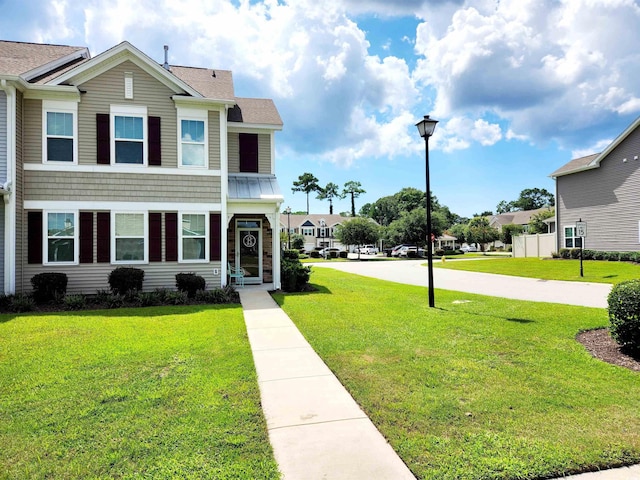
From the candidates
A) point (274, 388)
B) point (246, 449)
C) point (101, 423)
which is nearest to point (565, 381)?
point (274, 388)

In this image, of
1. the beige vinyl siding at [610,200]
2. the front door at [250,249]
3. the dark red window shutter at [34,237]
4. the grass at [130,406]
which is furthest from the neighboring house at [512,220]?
the grass at [130,406]

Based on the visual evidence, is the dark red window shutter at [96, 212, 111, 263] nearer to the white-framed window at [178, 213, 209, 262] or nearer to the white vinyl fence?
the white-framed window at [178, 213, 209, 262]

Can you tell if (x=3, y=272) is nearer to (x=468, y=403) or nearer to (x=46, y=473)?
(x=46, y=473)

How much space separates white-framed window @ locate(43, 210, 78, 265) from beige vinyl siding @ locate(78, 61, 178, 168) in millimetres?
1756

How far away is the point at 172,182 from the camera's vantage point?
1189cm

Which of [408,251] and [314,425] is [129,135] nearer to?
[314,425]

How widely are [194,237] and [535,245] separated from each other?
2851cm

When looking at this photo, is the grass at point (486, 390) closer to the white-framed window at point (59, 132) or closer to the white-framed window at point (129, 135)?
the white-framed window at point (129, 135)

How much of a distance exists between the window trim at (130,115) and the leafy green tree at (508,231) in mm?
58580

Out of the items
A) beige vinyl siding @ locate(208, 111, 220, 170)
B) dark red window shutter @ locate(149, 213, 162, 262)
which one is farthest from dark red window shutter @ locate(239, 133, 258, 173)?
dark red window shutter @ locate(149, 213, 162, 262)

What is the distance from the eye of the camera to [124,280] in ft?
35.3

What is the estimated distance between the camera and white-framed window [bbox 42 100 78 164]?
36.3 feet

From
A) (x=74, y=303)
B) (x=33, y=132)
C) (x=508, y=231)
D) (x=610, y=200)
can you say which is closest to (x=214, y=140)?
(x=33, y=132)

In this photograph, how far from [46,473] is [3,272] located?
10373 mm
